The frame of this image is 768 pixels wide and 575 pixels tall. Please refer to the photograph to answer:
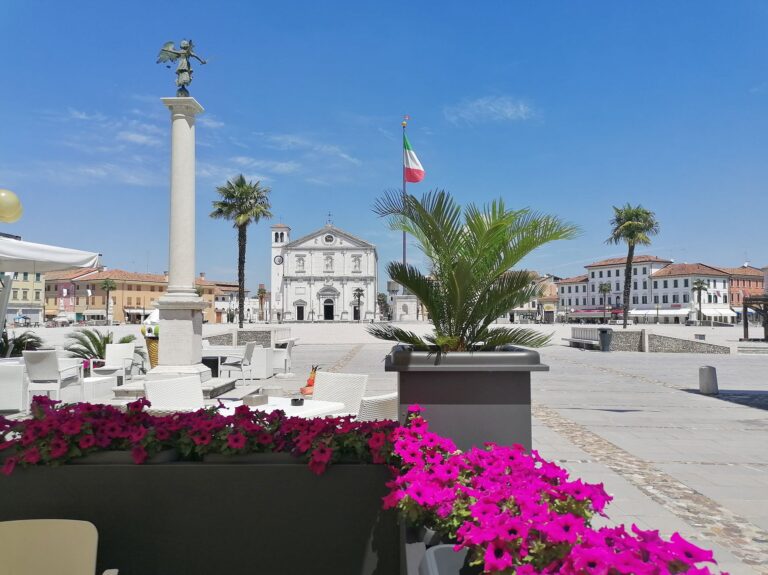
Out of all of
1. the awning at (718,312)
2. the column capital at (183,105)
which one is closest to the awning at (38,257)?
the column capital at (183,105)

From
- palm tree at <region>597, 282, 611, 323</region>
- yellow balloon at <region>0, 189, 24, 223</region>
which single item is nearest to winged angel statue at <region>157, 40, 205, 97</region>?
yellow balloon at <region>0, 189, 24, 223</region>

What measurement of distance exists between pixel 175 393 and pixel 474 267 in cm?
303

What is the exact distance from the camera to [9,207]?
6.94m

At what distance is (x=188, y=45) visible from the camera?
838 cm

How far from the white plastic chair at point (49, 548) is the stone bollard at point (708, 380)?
33.9 ft

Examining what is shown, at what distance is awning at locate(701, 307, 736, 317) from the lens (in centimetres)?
8488

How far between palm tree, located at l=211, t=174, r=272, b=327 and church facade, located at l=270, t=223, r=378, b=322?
5076 centimetres

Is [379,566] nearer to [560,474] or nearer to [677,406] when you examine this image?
[560,474]

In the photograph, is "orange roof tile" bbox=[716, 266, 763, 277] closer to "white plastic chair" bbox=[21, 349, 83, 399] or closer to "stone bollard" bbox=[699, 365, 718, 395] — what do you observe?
"stone bollard" bbox=[699, 365, 718, 395]

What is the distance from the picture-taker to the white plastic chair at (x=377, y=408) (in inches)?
155

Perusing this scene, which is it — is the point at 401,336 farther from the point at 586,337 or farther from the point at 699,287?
the point at 699,287

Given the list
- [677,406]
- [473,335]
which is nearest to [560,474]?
[473,335]

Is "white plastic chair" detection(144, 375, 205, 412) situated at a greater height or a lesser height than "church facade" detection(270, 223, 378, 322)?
lesser

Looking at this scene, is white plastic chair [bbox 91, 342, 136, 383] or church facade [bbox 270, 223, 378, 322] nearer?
white plastic chair [bbox 91, 342, 136, 383]
